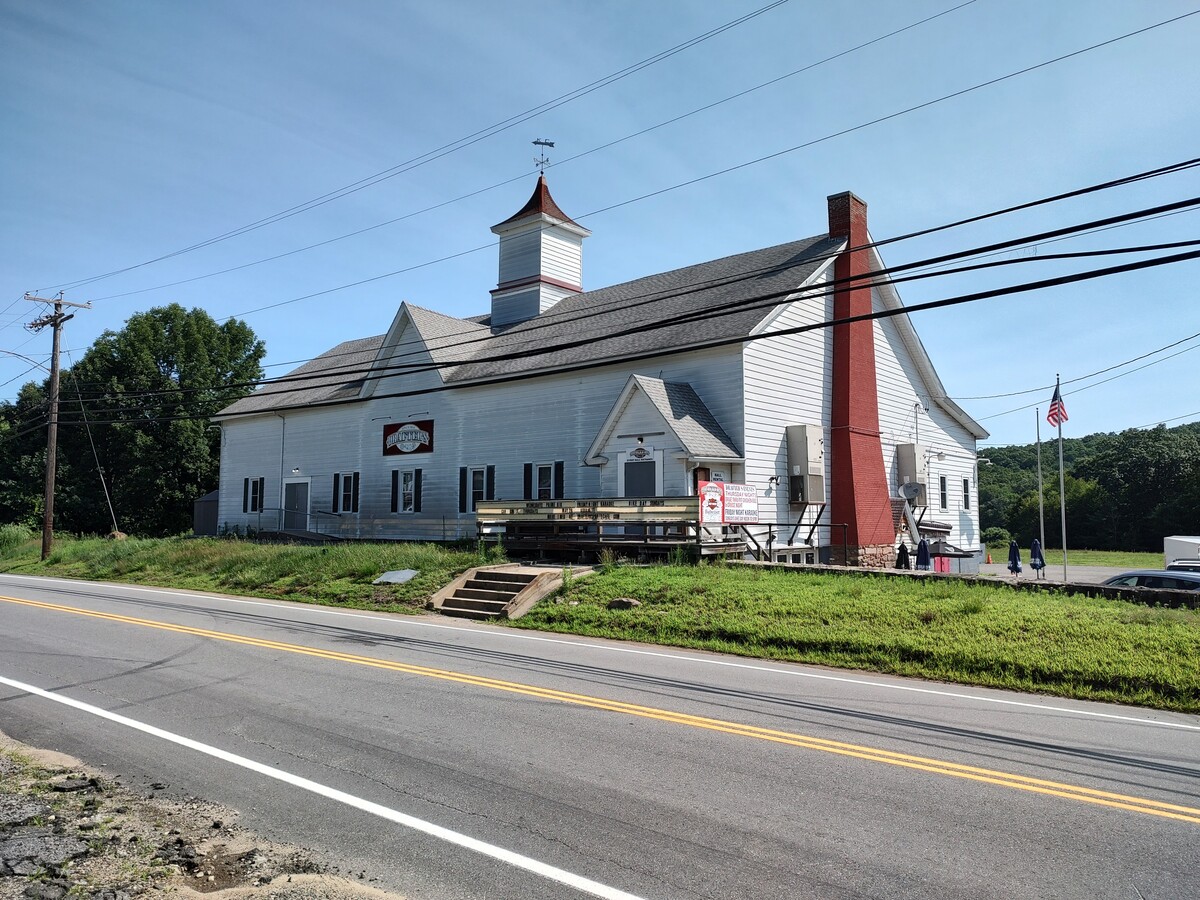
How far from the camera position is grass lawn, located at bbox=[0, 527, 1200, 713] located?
412 inches

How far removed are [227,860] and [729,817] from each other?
3162mm

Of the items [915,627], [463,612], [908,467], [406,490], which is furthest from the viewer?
[406,490]

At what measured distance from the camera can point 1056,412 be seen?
25.7m

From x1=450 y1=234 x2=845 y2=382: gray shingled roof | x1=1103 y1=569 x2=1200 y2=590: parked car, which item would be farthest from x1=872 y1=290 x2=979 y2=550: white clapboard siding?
x1=1103 y1=569 x2=1200 y2=590: parked car

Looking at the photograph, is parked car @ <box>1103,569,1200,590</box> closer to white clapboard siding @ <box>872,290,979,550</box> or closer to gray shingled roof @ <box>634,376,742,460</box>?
gray shingled roof @ <box>634,376,742,460</box>

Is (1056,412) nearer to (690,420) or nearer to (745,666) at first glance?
(690,420)

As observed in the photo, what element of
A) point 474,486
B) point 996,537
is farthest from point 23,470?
point 996,537

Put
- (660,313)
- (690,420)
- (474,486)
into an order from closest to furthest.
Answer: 1. (690,420)
2. (660,313)
3. (474,486)

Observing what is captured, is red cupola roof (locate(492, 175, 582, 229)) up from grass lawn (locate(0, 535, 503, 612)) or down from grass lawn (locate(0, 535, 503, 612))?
up

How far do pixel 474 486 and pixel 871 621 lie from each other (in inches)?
720

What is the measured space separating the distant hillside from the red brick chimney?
154ft

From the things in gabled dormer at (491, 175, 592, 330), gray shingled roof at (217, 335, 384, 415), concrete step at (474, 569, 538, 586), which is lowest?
concrete step at (474, 569, 538, 586)

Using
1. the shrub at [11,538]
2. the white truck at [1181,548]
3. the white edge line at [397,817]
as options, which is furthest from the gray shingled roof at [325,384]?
the white truck at [1181,548]

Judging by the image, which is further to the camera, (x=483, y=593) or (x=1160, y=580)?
(x=483, y=593)
